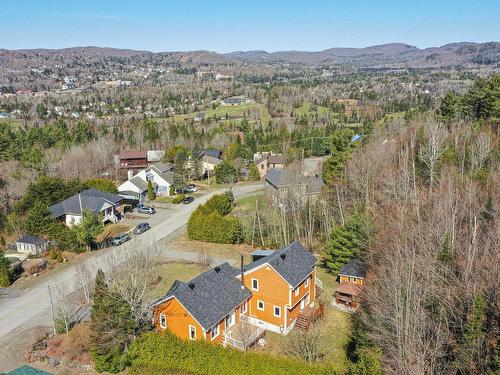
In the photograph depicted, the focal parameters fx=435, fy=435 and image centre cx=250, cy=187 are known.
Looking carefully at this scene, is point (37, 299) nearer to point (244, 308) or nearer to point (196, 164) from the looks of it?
point (244, 308)

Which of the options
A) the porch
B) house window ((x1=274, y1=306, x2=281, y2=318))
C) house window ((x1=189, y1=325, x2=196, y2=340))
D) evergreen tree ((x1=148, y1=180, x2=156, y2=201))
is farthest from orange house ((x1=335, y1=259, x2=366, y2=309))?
evergreen tree ((x1=148, y1=180, x2=156, y2=201))

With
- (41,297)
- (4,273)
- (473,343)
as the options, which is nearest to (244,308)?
(473,343)

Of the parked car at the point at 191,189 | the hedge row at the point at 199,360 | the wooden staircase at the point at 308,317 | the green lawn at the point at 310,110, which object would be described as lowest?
the parked car at the point at 191,189

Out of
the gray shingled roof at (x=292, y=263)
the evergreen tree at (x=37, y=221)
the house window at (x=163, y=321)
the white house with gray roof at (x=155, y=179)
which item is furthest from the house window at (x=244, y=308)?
the white house with gray roof at (x=155, y=179)

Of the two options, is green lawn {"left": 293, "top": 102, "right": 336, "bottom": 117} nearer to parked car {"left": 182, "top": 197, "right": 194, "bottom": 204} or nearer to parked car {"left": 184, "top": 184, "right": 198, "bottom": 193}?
parked car {"left": 184, "top": 184, "right": 198, "bottom": 193}

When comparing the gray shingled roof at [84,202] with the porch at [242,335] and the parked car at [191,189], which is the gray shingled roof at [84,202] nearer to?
the parked car at [191,189]

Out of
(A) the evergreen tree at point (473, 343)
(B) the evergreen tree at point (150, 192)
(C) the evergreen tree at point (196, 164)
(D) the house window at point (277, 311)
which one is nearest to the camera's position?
(A) the evergreen tree at point (473, 343)
